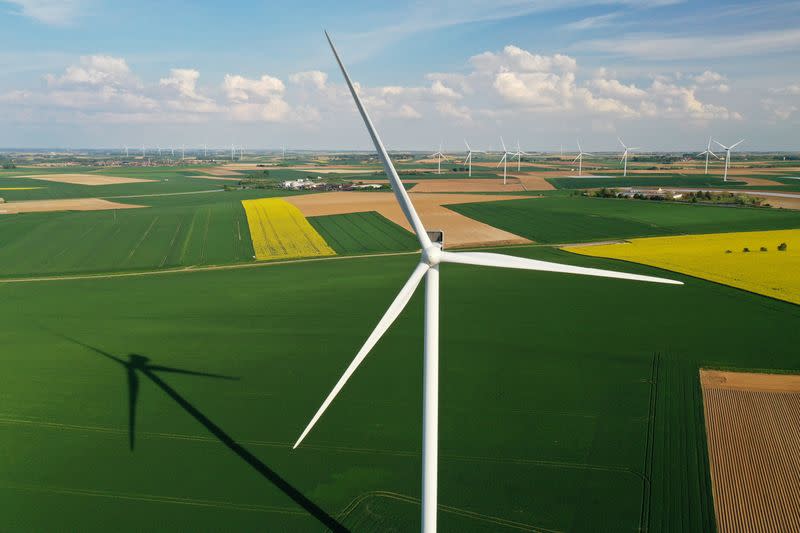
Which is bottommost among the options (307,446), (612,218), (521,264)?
(307,446)

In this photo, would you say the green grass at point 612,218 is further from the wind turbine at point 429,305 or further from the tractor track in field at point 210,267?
the wind turbine at point 429,305

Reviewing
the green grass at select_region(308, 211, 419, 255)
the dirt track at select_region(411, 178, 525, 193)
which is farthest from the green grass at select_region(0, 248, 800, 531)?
the dirt track at select_region(411, 178, 525, 193)

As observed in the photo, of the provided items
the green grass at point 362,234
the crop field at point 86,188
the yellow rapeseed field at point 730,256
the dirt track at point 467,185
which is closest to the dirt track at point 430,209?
the green grass at point 362,234

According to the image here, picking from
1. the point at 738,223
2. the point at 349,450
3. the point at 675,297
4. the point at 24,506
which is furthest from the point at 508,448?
the point at 738,223

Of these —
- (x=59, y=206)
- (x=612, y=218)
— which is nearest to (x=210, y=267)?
(x=612, y=218)

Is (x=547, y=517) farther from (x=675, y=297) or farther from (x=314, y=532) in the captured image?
(x=675, y=297)

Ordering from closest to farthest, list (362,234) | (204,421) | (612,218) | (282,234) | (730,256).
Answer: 1. (204,421)
2. (730,256)
3. (282,234)
4. (362,234)
5. (612,218)

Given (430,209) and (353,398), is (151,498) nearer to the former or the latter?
(353,398)
